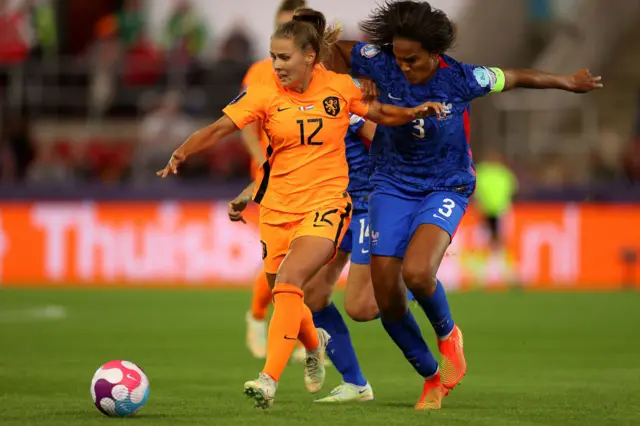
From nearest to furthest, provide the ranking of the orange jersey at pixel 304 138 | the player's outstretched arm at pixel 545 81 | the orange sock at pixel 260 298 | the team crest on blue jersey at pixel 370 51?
the orange jersey at pixel 304 138, the player's outstretched arm at pixel 545 81, the team crest on blue jersey at pixel 370 51, the orange sock at pixel 260 298

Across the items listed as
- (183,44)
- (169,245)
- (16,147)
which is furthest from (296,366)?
(183,44)

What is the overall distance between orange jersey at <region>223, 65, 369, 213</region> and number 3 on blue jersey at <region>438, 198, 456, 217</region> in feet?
2.06

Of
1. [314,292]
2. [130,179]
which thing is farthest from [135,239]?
[314,292]

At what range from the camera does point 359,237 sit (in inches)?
347

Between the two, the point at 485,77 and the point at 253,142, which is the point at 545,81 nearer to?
the point at 485,77

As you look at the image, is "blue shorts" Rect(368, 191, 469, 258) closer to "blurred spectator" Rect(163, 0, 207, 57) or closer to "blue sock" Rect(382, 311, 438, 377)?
"blue sock" Rect(382, 311, 438, 377)

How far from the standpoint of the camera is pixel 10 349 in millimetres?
11664

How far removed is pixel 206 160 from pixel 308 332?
13.6 meters

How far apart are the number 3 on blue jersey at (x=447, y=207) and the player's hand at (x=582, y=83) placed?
39.5 inches

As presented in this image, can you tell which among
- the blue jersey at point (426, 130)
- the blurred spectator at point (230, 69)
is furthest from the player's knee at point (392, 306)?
the blurred spectator at point (230, 69)

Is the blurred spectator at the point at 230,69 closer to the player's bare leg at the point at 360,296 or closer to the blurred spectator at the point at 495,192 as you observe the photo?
the blurred spectator at the point at 495,192

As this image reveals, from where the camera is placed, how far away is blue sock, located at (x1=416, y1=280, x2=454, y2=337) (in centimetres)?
786

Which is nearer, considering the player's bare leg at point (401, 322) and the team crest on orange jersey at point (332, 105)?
the team crest on orange jersey at point (332, 105)

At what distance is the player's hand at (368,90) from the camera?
7875 mm
